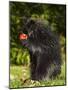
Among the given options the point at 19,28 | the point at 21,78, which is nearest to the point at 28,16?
the point at 19,28

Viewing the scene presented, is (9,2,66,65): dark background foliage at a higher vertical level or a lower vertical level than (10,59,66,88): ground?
higher

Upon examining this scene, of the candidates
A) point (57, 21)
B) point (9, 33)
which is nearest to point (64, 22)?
point (57, 21)

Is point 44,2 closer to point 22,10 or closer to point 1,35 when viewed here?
point 22,10

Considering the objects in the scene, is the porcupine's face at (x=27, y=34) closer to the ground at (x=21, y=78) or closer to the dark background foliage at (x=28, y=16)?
the dark background foliage at (x=28, y=16)

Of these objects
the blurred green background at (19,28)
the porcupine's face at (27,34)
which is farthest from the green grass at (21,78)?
the porcupine's face at (27,34)

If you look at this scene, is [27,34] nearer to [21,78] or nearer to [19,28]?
[19,28]

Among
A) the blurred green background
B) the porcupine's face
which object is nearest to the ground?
the blurred green background

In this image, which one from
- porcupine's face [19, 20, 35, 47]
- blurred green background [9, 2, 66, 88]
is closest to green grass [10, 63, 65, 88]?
blurred green background [9, 2, 66, 88]

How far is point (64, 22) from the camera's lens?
7.86 feet

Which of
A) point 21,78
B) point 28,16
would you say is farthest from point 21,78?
point 28,16

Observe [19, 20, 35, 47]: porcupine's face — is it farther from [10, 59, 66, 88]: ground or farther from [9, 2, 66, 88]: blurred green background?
[10, 59, 66, 88]: ground

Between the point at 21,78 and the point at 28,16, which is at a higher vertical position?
the point at 28,16

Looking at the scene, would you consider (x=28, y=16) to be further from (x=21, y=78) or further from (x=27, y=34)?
(x=21, y=78)

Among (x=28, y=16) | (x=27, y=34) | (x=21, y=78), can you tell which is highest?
(x=28, y=16)
